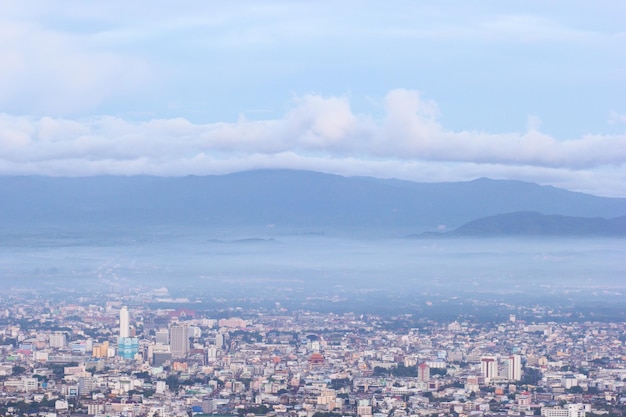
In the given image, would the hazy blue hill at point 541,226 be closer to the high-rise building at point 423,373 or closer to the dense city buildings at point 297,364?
the dense city buildings at point 297,364

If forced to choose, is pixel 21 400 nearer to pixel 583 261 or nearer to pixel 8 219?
pixel 583 261

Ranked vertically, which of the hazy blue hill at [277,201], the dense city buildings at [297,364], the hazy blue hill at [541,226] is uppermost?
the hazy blue hill at [277,201]

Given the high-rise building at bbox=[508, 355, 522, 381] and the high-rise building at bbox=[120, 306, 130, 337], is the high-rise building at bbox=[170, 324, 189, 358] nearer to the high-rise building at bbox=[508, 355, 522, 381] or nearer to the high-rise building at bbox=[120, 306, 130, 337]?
the high-rise building at bbox=[120, 306, 130, 337]

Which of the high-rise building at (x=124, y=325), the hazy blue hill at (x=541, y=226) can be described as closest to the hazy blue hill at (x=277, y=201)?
the hazy blue hill at (x=541, y=226)

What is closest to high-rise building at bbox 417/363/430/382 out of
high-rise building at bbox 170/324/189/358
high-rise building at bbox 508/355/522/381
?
high-rise building at bbox 508/355/522/381

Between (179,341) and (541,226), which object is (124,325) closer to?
(179,341)

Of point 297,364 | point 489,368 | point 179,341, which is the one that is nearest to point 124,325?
point 179,341
